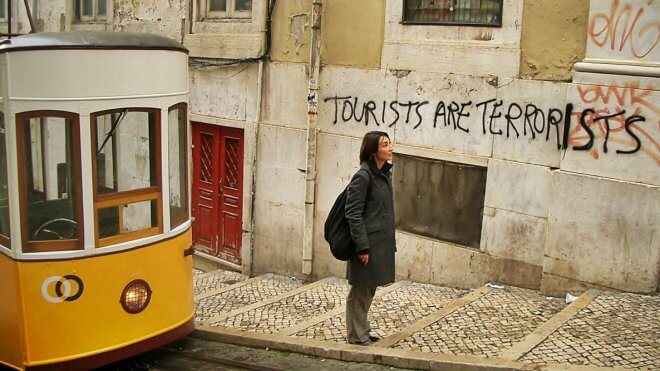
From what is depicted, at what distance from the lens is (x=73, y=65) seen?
5.22m

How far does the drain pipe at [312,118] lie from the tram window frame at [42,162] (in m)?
4.37

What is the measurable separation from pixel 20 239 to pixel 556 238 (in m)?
4.84

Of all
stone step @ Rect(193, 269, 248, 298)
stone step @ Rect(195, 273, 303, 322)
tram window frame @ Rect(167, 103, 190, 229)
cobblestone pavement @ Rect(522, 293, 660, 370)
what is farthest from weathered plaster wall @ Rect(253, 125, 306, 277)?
cobblestone pavement @ Rect(522, 293, 660, 370)

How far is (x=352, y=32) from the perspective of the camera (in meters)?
9.04

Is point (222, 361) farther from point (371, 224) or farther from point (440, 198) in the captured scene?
point (440, 198)

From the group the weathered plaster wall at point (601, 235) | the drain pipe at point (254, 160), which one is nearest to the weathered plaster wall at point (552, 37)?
the weathered plaster wall at point (601, 235)

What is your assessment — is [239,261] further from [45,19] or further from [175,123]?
[45,19]

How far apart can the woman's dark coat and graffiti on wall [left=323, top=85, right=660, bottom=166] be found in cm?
224

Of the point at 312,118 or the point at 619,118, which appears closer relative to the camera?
the point at 619,118

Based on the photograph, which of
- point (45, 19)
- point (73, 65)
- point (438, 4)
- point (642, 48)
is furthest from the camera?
point (45, 19)

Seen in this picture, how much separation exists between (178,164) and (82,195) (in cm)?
90

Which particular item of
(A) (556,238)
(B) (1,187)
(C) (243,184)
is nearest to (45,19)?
(C) (243,184)

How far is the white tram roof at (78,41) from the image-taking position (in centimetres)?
514

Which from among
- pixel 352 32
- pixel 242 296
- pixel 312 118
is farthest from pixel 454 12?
pixel 242 296
